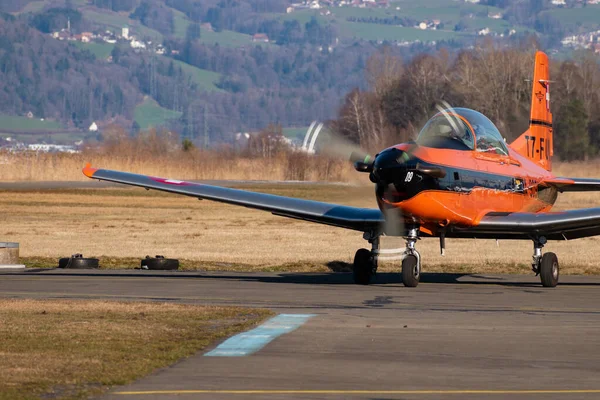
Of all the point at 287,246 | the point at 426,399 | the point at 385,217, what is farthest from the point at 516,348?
the point at 287,246

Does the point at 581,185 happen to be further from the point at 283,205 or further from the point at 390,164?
the point at 283,205

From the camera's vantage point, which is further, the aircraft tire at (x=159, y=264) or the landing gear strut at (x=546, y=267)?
the aircraft tire at (x=159, y=264)

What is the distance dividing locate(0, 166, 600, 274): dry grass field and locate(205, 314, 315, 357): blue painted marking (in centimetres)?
612

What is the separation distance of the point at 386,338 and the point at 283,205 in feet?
27.0

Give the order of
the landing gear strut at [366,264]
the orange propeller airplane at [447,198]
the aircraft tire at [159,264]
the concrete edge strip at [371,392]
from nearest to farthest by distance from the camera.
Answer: the concrete edge strip at [371,392], the orange propeller airplane at [447,198], the landing gear strut at [366,264], the aircraft tire at [159,264]

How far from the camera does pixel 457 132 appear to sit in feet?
A: 59.4

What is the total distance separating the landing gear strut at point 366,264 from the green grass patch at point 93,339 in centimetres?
495

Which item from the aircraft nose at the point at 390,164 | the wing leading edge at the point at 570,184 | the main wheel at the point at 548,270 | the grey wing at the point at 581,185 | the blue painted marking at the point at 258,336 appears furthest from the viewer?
the wing leading edge at the point at 570,184

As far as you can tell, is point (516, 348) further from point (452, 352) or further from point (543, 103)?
point (543, 103)

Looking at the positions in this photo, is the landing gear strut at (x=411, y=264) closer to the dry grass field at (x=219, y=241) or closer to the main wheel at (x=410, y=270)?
the main wheel at (x=410, y=270)

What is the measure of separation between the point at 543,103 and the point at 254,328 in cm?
1288

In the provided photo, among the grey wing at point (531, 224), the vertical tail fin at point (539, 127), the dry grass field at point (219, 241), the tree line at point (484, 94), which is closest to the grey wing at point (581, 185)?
the vertical tail fin at point (539, 127)

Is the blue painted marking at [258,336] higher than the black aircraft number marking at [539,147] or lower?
lower

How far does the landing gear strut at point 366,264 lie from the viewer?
18.9 metres
